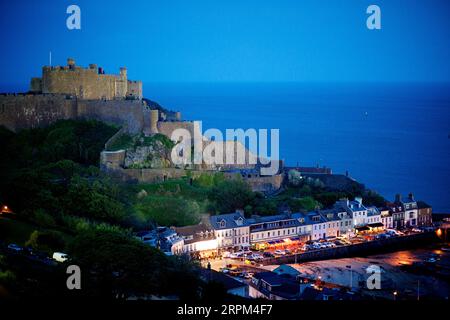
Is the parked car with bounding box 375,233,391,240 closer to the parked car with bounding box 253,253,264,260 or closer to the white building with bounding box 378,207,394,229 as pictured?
the white building with bounding box 378,207,394,229

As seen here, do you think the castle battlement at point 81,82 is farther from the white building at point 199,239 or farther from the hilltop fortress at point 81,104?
the white building at point 199,239

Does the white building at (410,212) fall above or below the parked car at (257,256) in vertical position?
above

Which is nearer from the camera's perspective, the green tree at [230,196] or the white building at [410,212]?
the green tree at [230,196]

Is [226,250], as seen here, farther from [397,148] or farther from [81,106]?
[397,148]

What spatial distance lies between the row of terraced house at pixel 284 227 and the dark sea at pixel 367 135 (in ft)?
22.3

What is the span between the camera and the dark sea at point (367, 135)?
51.6 meters

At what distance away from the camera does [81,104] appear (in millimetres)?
36219

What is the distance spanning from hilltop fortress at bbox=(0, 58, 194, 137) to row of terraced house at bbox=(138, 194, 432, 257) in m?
6.54

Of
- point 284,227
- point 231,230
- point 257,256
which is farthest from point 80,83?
point 257,256

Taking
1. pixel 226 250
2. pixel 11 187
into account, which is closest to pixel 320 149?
pixel 226 250

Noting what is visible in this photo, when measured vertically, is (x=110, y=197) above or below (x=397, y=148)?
below

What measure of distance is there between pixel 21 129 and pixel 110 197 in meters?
7.68

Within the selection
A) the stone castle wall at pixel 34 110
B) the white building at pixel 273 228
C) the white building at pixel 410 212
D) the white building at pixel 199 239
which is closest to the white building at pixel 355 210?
the white building at pixel 410 212

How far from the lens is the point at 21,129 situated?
36094 millimetres
